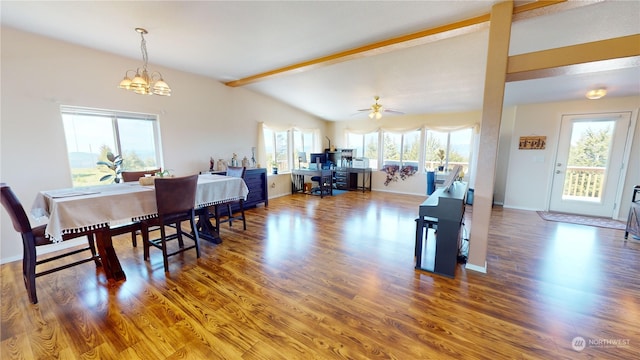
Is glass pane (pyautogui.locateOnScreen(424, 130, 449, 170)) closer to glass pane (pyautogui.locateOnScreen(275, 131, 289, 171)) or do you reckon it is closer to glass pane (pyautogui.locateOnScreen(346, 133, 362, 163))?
glass pane (pyautogui.locateOnScreen(346, 133, 362, 163))

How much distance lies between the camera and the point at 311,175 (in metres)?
6.20

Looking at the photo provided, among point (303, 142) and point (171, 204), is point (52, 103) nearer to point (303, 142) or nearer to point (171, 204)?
point (171, 204)

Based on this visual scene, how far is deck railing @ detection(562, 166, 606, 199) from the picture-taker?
14.6 ft

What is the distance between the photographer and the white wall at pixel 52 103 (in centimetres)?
271

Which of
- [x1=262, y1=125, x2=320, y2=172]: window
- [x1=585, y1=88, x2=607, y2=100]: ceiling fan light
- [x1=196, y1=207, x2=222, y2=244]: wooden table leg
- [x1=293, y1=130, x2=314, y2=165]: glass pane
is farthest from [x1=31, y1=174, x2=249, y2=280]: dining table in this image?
[x1=585, y1=88, x2=607, y2=100]: ceiling fan light

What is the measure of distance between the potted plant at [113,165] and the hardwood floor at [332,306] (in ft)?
3.36

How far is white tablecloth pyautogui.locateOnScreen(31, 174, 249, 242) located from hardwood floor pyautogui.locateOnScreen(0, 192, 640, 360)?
0.61 m

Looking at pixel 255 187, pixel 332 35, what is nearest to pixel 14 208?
pixel 255 187

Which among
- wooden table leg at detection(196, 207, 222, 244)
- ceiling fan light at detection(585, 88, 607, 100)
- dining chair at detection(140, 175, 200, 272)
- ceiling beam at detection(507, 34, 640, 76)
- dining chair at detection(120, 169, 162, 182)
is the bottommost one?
wooden table leg at detection(196, 207, 222, 244)

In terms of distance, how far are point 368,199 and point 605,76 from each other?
437cm

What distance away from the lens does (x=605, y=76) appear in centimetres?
347

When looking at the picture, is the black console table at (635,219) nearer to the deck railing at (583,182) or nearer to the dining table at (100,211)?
the deck railing at (583,182)

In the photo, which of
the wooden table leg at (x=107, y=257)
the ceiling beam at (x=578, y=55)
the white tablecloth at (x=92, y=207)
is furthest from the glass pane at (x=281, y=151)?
the ceiling beam at (x=578, y=55)

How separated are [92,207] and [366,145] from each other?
6502mm
